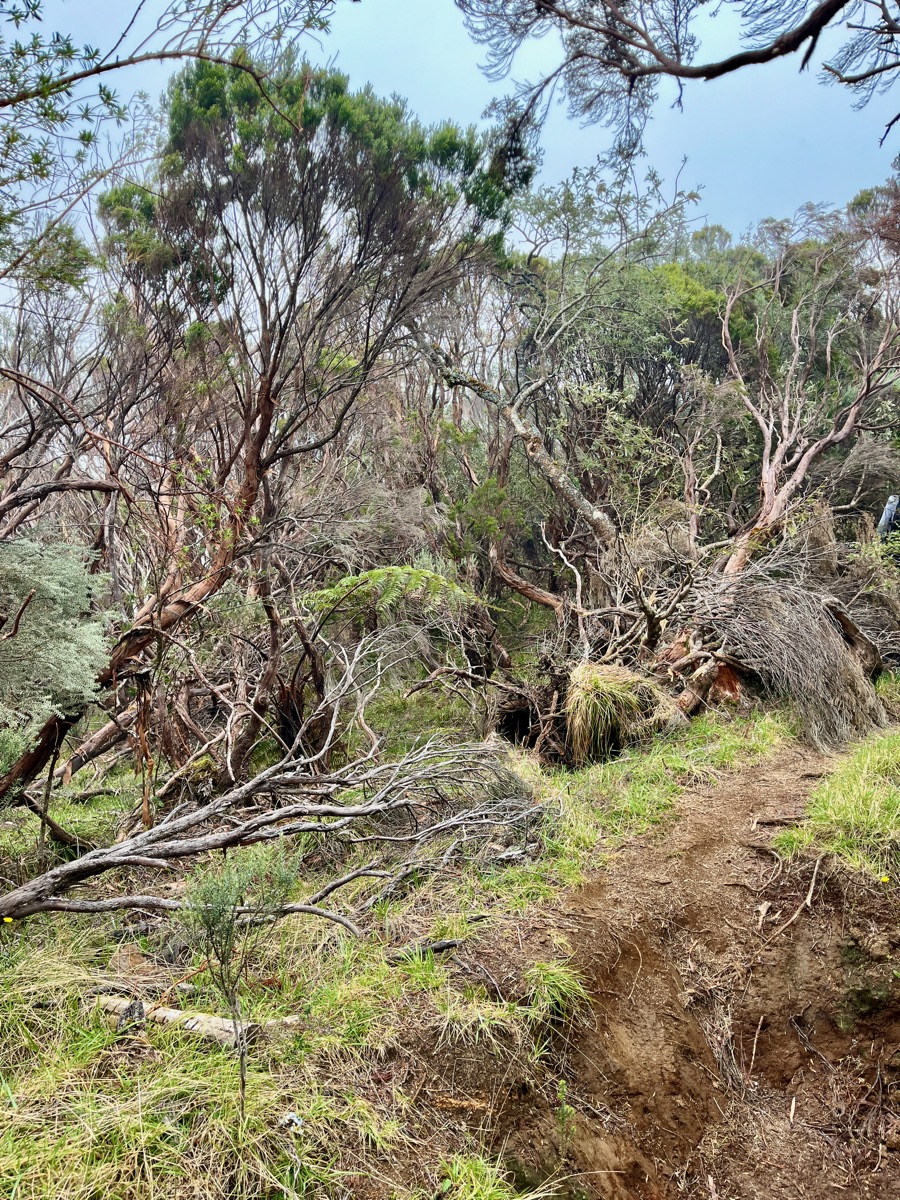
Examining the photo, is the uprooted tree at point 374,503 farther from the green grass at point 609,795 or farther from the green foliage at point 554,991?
the green foliage at point 554,991

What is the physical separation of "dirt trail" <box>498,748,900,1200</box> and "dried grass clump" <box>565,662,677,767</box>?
73.5 inches

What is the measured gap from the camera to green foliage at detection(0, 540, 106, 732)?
128 inches

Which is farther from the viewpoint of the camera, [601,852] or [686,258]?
[686,258]

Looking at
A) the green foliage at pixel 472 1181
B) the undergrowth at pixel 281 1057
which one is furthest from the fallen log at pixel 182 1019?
the green foliage at pixel 472 1181

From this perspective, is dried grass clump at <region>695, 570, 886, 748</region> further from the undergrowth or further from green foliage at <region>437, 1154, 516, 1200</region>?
green foliage at <region>437, 1154, 516, 1200</region>

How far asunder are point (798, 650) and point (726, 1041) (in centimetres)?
378

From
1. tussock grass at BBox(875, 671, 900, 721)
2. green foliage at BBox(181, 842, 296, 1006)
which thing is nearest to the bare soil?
green foliage at BBox(181, 842, 296, 1006)

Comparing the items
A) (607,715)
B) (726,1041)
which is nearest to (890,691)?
(607,715)

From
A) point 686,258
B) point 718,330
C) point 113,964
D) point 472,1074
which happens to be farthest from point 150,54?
point 686,258

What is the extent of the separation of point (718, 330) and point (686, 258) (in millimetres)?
2435

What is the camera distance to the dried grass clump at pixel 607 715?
6.08m

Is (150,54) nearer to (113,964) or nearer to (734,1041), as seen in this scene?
(113,964)

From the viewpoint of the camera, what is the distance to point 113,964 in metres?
3.10

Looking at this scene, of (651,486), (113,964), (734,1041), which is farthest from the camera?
Answer: (651,486)
